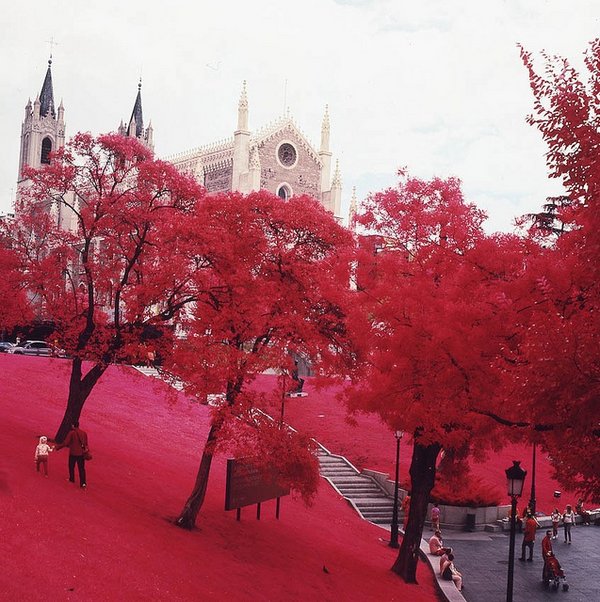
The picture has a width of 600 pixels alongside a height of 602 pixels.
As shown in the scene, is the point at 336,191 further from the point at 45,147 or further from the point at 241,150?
the point at 45,147

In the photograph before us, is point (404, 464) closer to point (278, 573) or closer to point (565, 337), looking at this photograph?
point (278, 573)

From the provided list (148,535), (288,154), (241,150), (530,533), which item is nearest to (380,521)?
(530,533)

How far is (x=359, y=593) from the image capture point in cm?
1698

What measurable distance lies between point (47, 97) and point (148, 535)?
92.4m

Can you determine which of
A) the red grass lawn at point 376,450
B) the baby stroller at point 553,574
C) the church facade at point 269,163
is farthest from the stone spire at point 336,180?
the baby stroller at point 553,574

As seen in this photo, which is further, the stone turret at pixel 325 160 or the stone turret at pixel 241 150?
the stone turret at pixel 325 160

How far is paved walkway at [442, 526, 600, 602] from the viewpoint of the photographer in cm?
2025

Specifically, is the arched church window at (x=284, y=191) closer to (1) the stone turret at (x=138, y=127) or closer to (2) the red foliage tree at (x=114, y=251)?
(1) the stone turret at (x=138, y=127)

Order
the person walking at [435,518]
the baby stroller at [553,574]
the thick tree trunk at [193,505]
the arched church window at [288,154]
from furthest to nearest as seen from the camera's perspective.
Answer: the arched church window at [288,154]
the person walking at [435,518]
the baby stroller at [553,574]
the thick tree trunk at [193,505]

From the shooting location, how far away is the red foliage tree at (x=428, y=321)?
14.2 meters

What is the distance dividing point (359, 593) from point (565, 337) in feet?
33.2

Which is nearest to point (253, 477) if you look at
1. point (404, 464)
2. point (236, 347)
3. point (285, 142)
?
point (236, 347)

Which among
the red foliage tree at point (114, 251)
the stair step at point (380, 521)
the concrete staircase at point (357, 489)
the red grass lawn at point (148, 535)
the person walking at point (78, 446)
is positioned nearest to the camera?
the red grass lawn at point (148, 535)

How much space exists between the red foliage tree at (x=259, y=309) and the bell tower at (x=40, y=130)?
8226 centimetres
